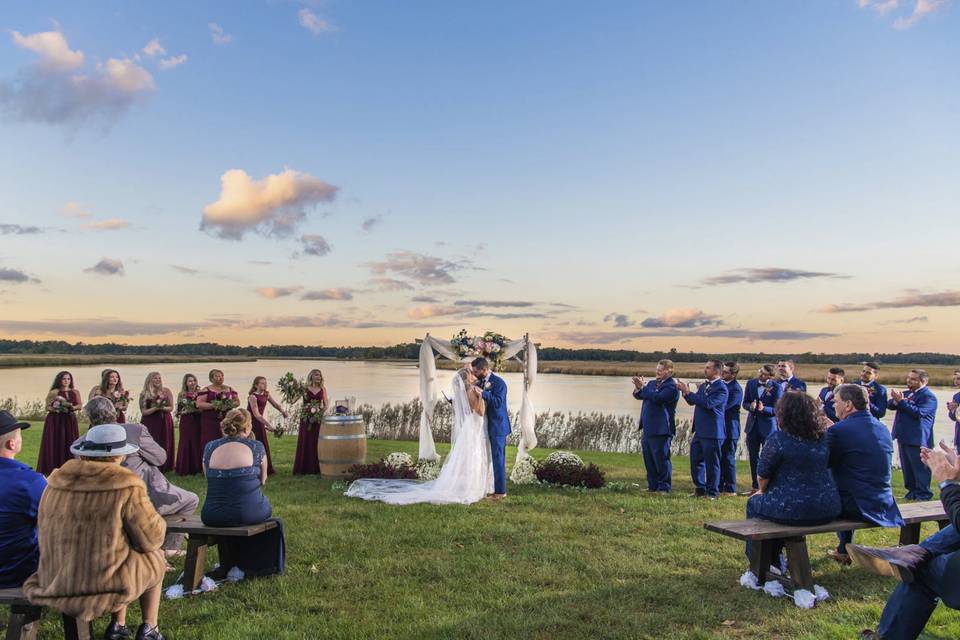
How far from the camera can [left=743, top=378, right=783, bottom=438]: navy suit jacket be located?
1111cm

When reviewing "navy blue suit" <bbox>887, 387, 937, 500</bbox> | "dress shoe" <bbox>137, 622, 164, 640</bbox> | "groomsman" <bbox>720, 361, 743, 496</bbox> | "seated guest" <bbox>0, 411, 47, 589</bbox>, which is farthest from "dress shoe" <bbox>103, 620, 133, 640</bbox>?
"navy blue suit" <bbox>887, 387, 937, 500</bbox>

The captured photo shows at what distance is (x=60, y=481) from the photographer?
441 cm

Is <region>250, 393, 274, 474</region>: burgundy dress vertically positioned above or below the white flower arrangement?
above

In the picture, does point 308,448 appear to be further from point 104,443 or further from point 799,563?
point 799,563

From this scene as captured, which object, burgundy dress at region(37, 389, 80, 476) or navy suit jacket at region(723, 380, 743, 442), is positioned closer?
navy suit jacket at region(723, 380, 743, 442)

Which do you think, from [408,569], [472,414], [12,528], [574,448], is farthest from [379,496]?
[574,448]

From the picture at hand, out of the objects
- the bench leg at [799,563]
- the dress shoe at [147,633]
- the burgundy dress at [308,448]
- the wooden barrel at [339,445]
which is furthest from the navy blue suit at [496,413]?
the dress shoe at [147,633]

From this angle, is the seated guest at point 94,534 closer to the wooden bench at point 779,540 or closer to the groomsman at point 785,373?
the wooden bench at point 779,540

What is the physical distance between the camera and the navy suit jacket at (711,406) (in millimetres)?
10641

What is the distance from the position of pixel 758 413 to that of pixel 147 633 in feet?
30.9

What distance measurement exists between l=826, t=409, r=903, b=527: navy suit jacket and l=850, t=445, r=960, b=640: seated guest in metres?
1.54

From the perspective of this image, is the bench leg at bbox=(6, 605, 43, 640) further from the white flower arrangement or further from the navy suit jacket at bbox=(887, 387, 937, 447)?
the navy suit jacket at bbox=(887, 387, 937, 447)

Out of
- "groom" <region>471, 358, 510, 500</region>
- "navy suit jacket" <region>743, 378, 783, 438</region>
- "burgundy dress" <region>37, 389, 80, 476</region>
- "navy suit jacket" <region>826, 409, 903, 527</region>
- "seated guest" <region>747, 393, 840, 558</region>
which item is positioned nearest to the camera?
"seated guest" <region>747, 393, 840, 558</region>

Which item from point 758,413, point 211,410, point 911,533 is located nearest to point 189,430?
point 211,410
